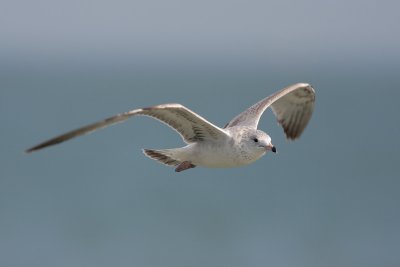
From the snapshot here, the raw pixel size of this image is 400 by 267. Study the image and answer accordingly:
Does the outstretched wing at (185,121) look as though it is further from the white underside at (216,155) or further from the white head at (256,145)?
the white head at (256,145)

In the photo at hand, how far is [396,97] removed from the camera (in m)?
97.0

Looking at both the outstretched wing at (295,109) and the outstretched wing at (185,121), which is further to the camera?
the outstretched wing at (295,109)

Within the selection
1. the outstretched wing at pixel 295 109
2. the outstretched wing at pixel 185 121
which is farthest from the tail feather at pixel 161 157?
the outstretched wing at pixel 295 109

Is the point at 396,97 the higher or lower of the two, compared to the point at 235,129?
higher

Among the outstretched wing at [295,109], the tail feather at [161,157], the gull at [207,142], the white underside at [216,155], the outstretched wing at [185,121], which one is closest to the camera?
the outstretched wing at [185,121]

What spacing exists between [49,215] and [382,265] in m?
11.4

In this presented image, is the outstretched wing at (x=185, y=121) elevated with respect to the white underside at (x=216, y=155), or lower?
elevated

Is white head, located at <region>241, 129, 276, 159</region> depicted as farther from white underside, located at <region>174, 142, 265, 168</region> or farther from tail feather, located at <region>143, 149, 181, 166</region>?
tail feather, located at <region>143, 149, 181, 166</region>

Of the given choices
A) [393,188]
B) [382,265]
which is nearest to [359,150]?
[393,188]

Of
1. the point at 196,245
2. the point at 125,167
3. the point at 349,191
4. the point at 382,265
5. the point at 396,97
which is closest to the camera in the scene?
the point at 382,265

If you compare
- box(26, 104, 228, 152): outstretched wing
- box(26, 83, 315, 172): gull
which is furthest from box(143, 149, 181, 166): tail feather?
box(26, 104, 228, 152): outstretched wing

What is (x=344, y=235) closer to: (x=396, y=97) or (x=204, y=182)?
(x=204, y=182)

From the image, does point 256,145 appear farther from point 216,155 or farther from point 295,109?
point 295,109

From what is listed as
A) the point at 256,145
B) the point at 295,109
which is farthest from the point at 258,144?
the point at 295,109
